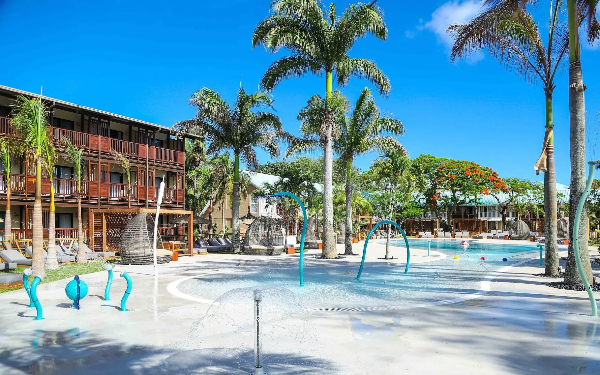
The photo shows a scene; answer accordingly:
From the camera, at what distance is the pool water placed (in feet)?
35.8

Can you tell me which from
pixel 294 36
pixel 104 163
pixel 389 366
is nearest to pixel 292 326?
pixel 389 366

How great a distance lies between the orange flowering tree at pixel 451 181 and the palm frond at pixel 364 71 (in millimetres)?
30832

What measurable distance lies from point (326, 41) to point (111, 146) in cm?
1413

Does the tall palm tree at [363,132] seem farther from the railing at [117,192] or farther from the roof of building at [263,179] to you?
the roof of building at [263,179]

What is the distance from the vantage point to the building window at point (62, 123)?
26.6 m

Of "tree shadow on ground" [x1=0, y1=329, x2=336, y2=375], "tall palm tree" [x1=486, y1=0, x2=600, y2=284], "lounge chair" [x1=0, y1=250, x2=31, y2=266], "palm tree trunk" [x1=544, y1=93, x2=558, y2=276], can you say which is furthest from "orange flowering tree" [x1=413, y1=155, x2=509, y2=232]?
"tree shadow on ground" [x1=0, y1=329, x2=336, y2=375]

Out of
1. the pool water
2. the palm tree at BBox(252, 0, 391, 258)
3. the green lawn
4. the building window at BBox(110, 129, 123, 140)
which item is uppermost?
the palm tree at BBox(252, 0, 391, 258)

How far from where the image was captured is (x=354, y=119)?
23.2 m

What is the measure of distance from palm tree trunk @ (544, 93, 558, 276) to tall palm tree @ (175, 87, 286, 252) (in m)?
15.8

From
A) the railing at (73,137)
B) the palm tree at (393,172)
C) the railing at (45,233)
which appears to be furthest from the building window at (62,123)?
the palm tree at (393,172)

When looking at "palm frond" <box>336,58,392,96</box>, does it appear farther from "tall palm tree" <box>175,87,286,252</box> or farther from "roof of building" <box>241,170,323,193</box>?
"roof of building" <box>241,170,323,193</box>

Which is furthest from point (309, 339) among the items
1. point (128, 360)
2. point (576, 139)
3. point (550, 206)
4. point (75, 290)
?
point (550, 206)

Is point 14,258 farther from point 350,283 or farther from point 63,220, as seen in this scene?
point 350,283

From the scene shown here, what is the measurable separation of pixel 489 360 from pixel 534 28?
37.4 ft
